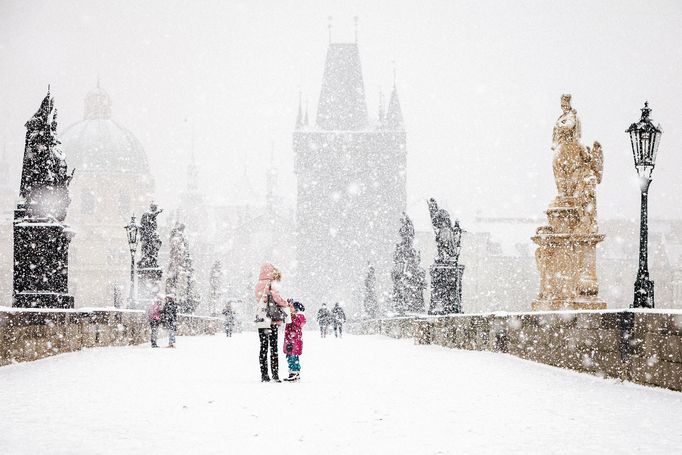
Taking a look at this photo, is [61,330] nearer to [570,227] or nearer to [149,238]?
[570,227]

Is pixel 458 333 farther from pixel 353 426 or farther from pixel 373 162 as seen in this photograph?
pixel 373 162

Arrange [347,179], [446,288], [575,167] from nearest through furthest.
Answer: [575,167] < [446,288] < [347,179]

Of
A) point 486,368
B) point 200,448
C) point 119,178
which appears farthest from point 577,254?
point 119,178

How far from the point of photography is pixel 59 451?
5.59 m

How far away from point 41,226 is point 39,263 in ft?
2.11

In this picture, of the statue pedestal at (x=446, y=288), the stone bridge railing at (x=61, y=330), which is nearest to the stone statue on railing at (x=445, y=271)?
the statue pedestal at (x=446, y=288)

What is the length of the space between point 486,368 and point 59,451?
839 cm

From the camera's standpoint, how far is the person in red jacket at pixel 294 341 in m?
11.2

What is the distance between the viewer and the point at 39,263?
1531 centimetres

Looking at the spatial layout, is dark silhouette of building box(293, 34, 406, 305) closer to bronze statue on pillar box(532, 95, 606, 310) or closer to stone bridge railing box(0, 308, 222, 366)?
stone bridge railing box(0, 308, 222, 366)

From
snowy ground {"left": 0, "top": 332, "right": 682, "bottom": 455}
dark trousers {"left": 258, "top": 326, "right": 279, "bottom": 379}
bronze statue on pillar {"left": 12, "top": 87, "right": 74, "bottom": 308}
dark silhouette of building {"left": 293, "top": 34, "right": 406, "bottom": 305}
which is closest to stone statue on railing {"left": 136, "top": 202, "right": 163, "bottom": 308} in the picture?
bronze statue on pillar {"left": 12, "top": 87, "right": 74, "bottom": 308}

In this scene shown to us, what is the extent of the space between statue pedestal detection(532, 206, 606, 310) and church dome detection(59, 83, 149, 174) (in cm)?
9939

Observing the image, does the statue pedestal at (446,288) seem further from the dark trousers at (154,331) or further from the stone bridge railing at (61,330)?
the stone bridge railing at (61,330)

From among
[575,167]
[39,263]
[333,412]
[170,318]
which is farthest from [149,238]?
[333,412]
